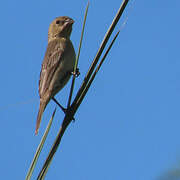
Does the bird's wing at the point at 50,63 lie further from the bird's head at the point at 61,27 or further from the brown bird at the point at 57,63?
the bird's head at the point at 61,27

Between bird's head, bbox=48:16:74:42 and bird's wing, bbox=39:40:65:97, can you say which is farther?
bird's head, bbox=48:16:74:42

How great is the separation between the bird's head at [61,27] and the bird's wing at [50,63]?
0.25 meters

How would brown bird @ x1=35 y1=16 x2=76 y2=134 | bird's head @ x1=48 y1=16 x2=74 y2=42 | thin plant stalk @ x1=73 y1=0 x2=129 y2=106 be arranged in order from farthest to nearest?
1. bird's head @ x1=48 y1=16 x2=74 y2=42
2. brown bird @ x1=35 y1=16 x2=76 y2=134
3. thin plant stalk @ x1=73 y1=0 x2=129 y2=106

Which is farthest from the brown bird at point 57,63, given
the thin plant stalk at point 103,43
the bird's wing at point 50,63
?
the thin plant stalk at point 103,43

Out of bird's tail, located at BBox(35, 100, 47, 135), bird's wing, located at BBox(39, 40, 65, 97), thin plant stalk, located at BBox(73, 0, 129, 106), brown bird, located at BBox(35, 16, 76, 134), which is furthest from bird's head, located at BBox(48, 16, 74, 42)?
thin plant stalk, located at BBox(73, 0, 129, 106)

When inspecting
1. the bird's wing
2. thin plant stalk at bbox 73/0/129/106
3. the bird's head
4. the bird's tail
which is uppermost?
the bird's head

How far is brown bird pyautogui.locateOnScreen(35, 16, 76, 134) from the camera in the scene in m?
4.33

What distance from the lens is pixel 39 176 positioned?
5.78 feet

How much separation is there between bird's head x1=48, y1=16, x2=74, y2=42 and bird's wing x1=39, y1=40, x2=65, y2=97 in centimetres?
25

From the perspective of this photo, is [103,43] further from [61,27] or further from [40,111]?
[61,27]

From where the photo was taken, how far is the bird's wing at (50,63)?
14.6 feet

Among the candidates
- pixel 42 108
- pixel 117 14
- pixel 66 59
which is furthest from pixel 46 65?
pixel 117 14

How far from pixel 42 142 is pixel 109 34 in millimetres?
655

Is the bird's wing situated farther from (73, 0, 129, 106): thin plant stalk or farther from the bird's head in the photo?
(73, 0, 129, 106): thin plant stalk
